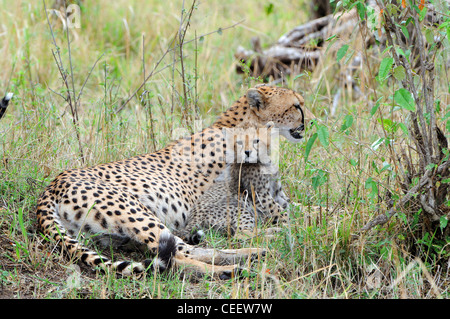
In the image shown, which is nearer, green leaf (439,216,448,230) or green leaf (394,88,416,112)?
green leaf (394,88,416,112)

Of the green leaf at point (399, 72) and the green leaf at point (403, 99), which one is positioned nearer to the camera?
the green leaf at point (403, 99)

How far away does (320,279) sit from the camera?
Answer: 289cm

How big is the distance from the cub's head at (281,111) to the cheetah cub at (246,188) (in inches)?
3.0

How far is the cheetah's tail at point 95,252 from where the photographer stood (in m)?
2.87

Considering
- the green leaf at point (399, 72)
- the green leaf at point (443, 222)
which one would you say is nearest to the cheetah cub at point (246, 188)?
A: the green leaf at point (443, 222)

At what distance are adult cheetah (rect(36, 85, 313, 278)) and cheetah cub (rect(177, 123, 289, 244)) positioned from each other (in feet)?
0.23

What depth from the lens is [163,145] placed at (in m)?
4.66

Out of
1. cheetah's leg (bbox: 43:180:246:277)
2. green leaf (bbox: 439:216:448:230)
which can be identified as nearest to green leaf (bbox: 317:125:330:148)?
green leaf (bbox: 439:216:448:230)

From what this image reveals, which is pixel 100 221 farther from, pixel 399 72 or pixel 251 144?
pixel 399 72

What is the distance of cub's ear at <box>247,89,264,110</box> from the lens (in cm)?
397

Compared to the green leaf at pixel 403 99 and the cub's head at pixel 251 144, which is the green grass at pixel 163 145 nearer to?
the cub's head at pixel 251 144

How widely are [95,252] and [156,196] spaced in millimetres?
676

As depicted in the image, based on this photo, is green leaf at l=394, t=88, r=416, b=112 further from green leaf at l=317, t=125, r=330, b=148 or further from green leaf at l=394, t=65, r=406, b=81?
green leaf at l=317, t=125, r=330, b=148
